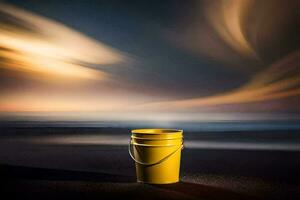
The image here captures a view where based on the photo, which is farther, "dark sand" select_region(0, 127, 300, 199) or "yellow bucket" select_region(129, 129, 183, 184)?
"yellow bucket" select_region(129, 129, 183, 184)

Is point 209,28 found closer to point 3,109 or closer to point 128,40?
point 128,40

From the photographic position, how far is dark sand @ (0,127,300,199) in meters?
3.08

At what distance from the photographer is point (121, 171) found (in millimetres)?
4105

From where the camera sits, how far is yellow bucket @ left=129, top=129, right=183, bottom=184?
344cm

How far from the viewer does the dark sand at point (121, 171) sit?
10.1 feet

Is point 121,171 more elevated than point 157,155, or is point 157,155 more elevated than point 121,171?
point 157,155

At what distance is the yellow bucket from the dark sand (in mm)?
116

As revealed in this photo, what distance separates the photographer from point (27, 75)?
19.3ft

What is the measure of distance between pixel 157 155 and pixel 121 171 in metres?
0.77

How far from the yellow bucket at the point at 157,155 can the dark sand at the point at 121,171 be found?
0.38 feet

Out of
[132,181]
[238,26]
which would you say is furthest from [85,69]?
[132,181]

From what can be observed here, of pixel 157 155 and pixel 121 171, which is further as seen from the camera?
pixel 121 171

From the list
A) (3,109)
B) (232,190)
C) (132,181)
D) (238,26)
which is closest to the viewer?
(232,190)

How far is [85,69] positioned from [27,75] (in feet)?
2.71
